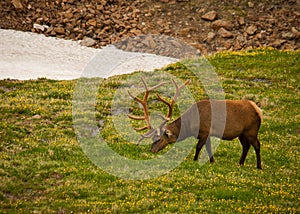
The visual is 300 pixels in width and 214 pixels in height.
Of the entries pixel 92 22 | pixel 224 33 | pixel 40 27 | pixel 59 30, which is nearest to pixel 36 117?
pixel 59 30

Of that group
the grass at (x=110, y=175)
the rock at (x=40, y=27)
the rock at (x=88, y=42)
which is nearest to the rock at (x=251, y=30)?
the rock at (x=88, y=42)

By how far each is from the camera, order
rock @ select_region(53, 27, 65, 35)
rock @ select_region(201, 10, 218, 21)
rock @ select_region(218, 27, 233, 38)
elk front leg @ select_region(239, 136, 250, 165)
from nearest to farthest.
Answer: elk front leg @ select_region(239, 136, 250, 165) → rock @ select_region(218, 27, 233, 38) → rock @ select_region(53, 27, 65, 35) → rock @ select_region(201, 10, 218, 21)

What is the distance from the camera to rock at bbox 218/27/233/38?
47.4m

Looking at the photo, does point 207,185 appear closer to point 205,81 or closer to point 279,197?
point 279,197

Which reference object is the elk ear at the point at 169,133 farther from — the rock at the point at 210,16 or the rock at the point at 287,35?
the rock at the point at 210,16

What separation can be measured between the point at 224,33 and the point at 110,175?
34.8 m

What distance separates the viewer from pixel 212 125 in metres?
17.0

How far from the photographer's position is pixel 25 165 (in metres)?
15.8

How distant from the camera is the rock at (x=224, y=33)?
47366 mm

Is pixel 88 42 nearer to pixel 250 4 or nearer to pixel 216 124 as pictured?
pixel 250 4

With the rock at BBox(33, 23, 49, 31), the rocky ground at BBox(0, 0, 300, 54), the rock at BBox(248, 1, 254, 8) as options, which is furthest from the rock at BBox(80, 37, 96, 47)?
the rock at BBox(248, 1, 254, 8)

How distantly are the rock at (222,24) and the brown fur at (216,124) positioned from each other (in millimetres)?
31971

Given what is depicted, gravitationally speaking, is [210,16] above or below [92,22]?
above

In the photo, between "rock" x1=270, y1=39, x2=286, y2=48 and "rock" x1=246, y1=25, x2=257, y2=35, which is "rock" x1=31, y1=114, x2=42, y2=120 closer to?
"rock" x1=270, y1=39, x2=286, y2=48
